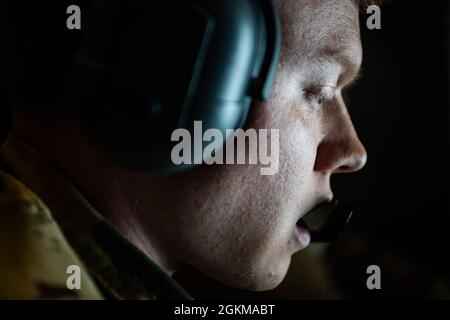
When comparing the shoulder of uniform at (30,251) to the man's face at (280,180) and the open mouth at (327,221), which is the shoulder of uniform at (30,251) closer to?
the man's face at (280,180)

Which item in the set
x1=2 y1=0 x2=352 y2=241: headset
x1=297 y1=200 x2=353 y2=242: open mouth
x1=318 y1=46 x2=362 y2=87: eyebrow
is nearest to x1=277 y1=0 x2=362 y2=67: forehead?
x1=318 y1=46 x2=362 y2=87: eyebrow

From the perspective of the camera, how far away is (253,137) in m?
0.80

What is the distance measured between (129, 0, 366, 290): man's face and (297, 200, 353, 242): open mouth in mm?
67

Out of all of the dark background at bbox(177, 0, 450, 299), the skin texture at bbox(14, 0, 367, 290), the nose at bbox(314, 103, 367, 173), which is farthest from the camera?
the dark background at bbox(177, 0, 450, 299)

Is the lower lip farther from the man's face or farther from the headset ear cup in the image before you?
the headset ear cup

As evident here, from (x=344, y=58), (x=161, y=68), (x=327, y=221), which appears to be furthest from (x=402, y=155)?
(x=161, y=68)

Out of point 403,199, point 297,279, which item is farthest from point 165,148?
point 403,199

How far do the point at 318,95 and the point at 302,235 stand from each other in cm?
24

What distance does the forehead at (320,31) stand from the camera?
0.81 meters

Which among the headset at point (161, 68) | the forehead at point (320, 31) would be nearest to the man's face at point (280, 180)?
the forehead at point (320, 31)

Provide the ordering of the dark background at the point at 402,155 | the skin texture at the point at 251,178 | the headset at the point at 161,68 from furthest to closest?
the dark background at the point at 402,155 < the skin texture at the point at 251,178 < the headset at the point at 161,68

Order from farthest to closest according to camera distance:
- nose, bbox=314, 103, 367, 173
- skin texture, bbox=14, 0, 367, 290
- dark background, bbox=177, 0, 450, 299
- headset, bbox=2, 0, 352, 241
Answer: dark background, bbox=177, 0, 450, 299 → nose, bbox=314, 103, 367, 173 → skin texture, bbox=14, 0, 367, 290 → headset, bbox=2, 0, 352, 241

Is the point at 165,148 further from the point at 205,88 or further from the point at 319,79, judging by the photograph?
the point at 319,79

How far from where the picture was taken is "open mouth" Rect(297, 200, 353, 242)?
99 cm
